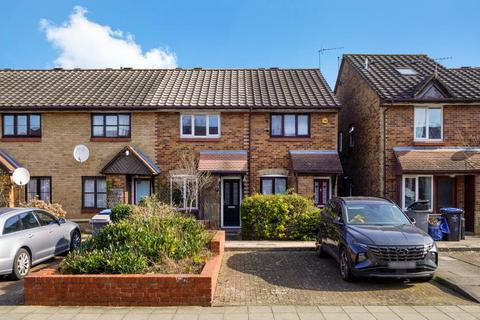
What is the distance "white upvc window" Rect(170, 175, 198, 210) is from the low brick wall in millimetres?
8261

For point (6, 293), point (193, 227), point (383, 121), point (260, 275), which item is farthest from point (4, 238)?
point (383, 121)

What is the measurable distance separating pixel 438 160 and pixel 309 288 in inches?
382

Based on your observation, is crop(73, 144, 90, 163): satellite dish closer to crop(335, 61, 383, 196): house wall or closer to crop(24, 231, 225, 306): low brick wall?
crop(24, 231, 225, 306): low brick wall

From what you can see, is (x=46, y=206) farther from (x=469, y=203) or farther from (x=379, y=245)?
(x=469, y=203)

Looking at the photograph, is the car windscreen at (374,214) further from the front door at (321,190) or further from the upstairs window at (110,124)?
the upstairs window at (110,124)

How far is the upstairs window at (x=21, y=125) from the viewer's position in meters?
15.8

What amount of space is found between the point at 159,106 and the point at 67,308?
10.3 metres

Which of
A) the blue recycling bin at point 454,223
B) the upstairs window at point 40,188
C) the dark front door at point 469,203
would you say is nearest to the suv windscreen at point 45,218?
the upstairs window at point 40,188

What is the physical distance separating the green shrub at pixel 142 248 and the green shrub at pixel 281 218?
346 cm

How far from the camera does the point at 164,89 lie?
1711cm

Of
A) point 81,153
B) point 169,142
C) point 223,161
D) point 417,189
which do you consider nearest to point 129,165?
point 169,142

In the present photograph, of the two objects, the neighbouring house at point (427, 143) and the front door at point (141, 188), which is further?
the front door at point (141, 188)

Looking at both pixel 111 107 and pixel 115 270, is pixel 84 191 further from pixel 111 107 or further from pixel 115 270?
pixel 115 270

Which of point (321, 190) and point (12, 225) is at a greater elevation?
point (321, 190)
